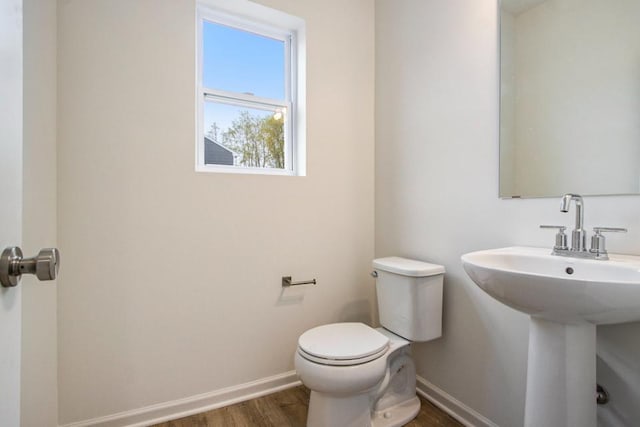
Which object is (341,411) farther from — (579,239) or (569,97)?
(569,97)

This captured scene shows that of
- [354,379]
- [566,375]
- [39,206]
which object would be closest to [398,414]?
[354,379]

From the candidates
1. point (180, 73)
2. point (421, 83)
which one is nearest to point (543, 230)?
point (421, 83)

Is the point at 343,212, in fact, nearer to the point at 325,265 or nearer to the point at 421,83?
the point at 325,265

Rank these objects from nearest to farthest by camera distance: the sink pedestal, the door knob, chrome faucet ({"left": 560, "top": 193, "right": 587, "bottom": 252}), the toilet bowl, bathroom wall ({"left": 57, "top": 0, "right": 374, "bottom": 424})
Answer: the door knob → the sink pedestal → chrome faucet ({"left": 560, "top": 193, "right": 587, "bottom": 252}) → the toilet bowl → bathroom wall ({"left": 57, "top": 0, "right": 374, "bottom": 424})

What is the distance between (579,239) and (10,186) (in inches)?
56.7

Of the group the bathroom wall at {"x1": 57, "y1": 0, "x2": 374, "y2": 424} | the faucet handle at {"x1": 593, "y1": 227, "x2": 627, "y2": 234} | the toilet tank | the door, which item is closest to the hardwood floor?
the bathroom wall at {"x1": 57, "y1": 0, "x2": 374, "y2": 424}

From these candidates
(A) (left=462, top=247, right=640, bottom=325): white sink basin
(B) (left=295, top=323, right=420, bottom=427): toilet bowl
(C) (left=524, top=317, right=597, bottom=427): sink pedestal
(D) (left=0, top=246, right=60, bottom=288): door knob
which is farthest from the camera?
(B) (left=295, top=323, right=420, bottom=427): toilet bowl

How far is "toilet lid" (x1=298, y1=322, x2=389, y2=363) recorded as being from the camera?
1.29m

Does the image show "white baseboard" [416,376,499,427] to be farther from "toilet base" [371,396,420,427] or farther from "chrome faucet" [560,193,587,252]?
"chrome faucet" [560,193,587,252]

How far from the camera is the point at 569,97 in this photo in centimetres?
117

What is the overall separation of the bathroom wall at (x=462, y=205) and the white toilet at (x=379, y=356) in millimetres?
154

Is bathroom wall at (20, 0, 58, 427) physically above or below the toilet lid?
above

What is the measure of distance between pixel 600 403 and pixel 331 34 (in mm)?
2152

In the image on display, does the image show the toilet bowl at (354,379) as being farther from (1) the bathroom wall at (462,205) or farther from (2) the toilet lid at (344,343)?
(1) the bathroom wall at (462,205)
